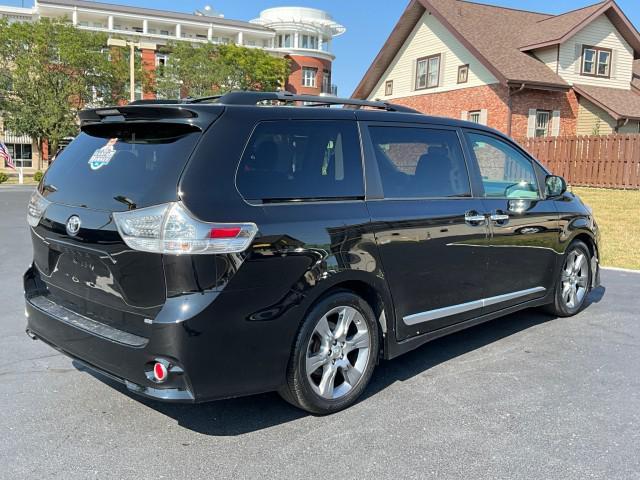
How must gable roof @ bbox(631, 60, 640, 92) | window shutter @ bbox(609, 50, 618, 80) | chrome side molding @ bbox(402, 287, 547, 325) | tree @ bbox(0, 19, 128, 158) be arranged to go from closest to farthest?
chrome side molding @ bbox(402, 287, 547, 325)
window shutter @ bbox(609, 50, 618, 80)
gable roof @ bbox(631, 60, 640, 92)
tree @ bbox(0, 19, 128, 158)

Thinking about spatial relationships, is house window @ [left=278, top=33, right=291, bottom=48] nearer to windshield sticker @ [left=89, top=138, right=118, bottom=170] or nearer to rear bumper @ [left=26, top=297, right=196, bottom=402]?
windshield sticker @ [left=89, top=138, right=118, bottom=170]

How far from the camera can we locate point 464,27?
2703 centimetres

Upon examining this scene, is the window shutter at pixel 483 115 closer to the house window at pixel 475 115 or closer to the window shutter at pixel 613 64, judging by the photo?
the house window at pixel 475 115

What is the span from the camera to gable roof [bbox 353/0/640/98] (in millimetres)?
25281

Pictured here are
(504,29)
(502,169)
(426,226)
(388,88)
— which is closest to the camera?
(426,226)

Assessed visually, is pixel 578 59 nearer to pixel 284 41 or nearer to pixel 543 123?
pixel 543 123

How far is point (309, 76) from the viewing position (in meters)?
67.9

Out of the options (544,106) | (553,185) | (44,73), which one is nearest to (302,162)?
(553,185)

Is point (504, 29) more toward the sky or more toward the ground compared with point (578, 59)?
more toward the sky

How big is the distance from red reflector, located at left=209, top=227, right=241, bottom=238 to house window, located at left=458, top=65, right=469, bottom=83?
26.5 m

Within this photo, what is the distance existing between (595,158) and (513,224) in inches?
734

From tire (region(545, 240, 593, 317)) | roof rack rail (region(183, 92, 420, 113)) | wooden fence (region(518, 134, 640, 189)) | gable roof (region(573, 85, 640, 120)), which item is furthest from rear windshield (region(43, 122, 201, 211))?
gable roof (region(573, 85, 640, 120))

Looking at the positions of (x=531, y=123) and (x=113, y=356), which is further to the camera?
(x=531, y=123)

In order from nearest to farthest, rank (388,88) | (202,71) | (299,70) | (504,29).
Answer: (504,29) → (388,88) → (202,71) → (299,70)
